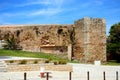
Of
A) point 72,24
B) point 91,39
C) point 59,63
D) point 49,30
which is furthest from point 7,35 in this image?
point 59,63

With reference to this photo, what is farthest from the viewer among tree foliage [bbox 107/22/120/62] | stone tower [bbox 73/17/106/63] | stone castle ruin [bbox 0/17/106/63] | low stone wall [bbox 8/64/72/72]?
tree foliage [bbox 107/22/120/62]

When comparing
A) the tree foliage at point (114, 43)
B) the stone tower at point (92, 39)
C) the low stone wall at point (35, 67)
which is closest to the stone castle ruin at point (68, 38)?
the stone tower at point (92, 39)

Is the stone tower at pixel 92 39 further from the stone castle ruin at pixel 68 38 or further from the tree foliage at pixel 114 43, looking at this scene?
the tree foliage at pixel 114 43

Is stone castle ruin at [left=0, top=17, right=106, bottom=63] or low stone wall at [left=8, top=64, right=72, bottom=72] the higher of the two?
stone castle ruin at [left=0, top=17, right=106, bottom=63]

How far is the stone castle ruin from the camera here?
32875mm

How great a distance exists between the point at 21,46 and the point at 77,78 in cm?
2107

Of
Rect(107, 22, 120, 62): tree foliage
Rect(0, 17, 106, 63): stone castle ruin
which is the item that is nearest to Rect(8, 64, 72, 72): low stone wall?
Rect(0, 17, 106, 63): stone castle ruin

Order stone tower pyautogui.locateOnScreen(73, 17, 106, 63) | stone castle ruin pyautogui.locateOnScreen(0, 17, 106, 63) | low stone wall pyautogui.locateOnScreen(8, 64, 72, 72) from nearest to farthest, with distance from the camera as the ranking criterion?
low stone wall pyautogui.locateOnScreen(8, 64, 72, 72) → stone tower pyautogui.locateOnScreen(73, 17, 106, 63) → stone castle ruin pyautogui.locateOnScreen(0, 17, 106, 63)

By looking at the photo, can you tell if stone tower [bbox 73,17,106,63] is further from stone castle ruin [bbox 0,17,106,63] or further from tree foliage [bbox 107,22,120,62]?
tree foliage [bbox 107,22,120,62]

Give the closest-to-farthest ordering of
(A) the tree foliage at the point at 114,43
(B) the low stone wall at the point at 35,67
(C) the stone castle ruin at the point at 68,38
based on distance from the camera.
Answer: (B) the low stone wall at the point at 35,67
(C) the stone castle ruin at the point at 68,38
(A) the tree foliage at the point at 114,43

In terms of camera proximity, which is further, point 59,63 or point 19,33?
point 19,33

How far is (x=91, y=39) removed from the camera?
108 ft

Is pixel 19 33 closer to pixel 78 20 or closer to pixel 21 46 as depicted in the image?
pixel 21 46

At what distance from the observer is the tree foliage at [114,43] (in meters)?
40.0
